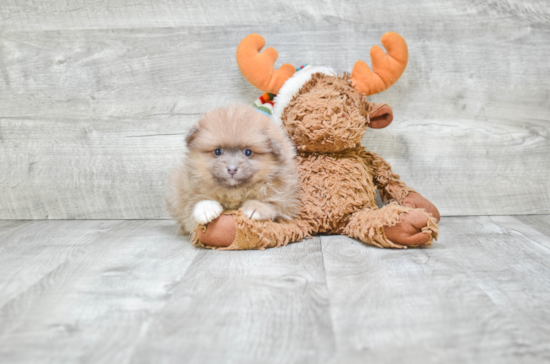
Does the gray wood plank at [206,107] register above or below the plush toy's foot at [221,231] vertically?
above

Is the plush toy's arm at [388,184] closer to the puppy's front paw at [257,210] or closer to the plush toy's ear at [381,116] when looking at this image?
the plush toy's ear at [381,116]

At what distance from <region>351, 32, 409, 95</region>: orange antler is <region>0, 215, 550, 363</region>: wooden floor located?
490 mm

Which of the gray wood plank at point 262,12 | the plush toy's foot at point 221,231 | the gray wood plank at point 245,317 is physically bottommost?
the gray wood plank at point 245,317

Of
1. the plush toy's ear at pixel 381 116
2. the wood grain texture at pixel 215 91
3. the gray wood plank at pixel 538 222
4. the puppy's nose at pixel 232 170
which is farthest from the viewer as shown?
the wood grain texture at pixel 215 91

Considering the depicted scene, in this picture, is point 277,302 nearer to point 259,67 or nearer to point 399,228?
point 399,228

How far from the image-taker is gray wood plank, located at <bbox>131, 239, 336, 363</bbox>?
713 mm

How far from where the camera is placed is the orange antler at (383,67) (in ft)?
4.63

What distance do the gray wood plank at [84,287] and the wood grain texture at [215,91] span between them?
0.27 metres

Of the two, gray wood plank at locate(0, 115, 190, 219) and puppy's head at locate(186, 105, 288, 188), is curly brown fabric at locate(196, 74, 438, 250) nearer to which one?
puppy's head at locate(186, 105, 288, 188)

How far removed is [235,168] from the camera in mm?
A: 1190

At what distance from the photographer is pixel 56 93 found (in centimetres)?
166

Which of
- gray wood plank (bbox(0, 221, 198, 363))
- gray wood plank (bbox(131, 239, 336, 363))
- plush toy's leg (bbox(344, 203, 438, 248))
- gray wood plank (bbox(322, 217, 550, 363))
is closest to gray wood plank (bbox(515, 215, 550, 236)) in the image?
gray wood plank (bbox(322, 217, 550, 363))

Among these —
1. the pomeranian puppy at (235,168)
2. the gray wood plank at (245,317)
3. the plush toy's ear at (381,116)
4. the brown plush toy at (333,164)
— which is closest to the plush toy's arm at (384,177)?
the brown plush toy at (333,164)

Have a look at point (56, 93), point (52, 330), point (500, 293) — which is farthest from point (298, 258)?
point (56, 93)
